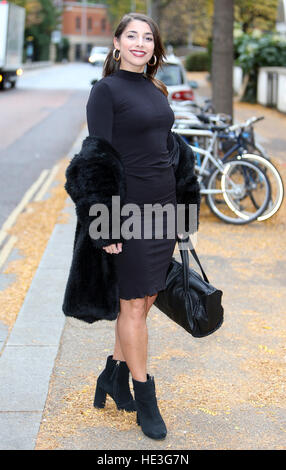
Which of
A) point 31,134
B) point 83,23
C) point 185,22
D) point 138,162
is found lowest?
point 31,134

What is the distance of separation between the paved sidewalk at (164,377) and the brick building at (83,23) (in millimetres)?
132028

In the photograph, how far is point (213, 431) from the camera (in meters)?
3.43

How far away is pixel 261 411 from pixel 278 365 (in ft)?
2.05

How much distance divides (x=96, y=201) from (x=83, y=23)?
13594cm

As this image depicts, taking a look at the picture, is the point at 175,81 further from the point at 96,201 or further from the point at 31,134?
the point at 96,201

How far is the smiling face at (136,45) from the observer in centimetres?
320

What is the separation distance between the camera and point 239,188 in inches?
303

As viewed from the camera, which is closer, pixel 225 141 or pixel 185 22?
pixel 225 141

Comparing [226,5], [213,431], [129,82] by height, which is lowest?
[213,431]

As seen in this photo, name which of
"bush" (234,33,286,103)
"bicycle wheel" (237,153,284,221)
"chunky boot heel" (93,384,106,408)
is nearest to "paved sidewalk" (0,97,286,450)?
"chunky boot heel" (93,384,106,408)

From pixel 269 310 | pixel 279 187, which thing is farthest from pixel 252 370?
pixel 279 187

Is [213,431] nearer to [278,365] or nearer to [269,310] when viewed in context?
[278,365]

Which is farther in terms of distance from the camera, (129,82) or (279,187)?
(279,187)

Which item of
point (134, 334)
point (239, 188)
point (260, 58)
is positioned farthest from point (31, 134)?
point (134, 334)
